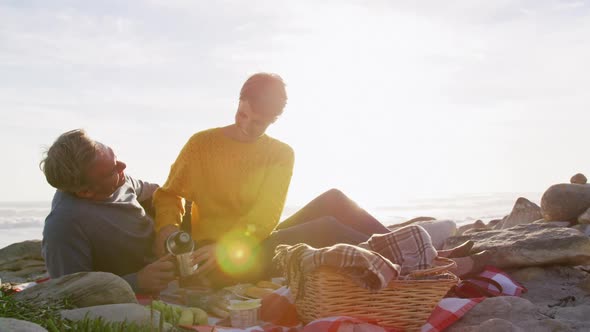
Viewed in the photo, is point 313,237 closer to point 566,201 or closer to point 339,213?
point 339,213

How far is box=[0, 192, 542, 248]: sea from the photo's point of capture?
76.6ft

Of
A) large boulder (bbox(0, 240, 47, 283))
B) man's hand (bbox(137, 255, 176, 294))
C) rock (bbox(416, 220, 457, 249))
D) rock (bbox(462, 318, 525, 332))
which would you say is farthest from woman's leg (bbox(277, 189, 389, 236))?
large boulder (bbox(0, 240, 47, 283))

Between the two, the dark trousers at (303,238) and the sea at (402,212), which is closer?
the dark trousers at (303,238)

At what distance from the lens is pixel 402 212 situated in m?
30.7

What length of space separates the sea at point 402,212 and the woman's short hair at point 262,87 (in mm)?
16703

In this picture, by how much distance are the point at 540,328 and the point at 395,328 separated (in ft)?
2.81

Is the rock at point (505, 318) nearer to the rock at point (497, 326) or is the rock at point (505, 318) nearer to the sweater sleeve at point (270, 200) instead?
the rock at point (497, 326)

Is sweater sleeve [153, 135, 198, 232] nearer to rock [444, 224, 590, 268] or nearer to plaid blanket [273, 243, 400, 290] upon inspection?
plaid blanket [273, 243, 400, 290]

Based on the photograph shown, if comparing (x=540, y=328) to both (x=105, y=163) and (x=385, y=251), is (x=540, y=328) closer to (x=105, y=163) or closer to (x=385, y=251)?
(x=385, y=251)

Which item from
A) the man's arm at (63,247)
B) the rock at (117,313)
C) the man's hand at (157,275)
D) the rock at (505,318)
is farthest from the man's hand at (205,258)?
the rock at (505,318)

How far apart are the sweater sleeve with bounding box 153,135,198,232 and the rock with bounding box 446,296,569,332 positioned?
94.6 inches

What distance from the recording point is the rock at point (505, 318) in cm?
351

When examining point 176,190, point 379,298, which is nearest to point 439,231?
point 176,190

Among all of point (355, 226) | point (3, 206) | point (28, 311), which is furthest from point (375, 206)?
point (28, 311)
